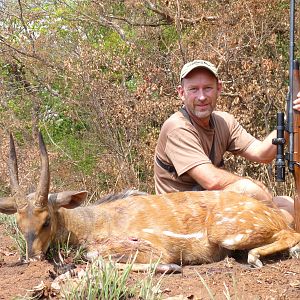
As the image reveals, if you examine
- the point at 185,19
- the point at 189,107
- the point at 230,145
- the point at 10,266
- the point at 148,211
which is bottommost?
the point at 10,266

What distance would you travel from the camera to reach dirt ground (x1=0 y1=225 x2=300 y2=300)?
4.10 meters

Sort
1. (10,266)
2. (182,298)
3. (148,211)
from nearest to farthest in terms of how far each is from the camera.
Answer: (182,298), (10,266), (148,211)

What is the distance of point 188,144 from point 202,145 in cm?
33

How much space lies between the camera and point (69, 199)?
17.9 ft

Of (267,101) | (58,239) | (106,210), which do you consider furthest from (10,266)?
(267,101)

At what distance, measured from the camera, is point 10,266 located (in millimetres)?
5105

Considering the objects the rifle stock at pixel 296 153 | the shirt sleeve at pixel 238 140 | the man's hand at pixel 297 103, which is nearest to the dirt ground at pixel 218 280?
the rifle stock at pixel 296 153

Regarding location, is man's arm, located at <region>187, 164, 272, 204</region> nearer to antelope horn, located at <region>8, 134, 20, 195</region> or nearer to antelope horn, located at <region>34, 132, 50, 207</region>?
antelope horn, located at <region>34, 132, 50, 207</region>

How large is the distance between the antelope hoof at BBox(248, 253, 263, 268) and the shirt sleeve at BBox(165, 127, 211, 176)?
38.4 inches

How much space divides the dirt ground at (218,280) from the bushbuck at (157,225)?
14cm

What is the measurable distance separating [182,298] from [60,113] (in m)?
8.80

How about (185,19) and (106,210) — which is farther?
(185,19)

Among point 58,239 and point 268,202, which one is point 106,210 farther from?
point 268,202

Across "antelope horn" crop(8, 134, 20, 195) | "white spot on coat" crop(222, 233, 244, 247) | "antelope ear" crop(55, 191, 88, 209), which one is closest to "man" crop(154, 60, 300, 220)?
"white spot on coat" crop(222, 233, 244, 247)
